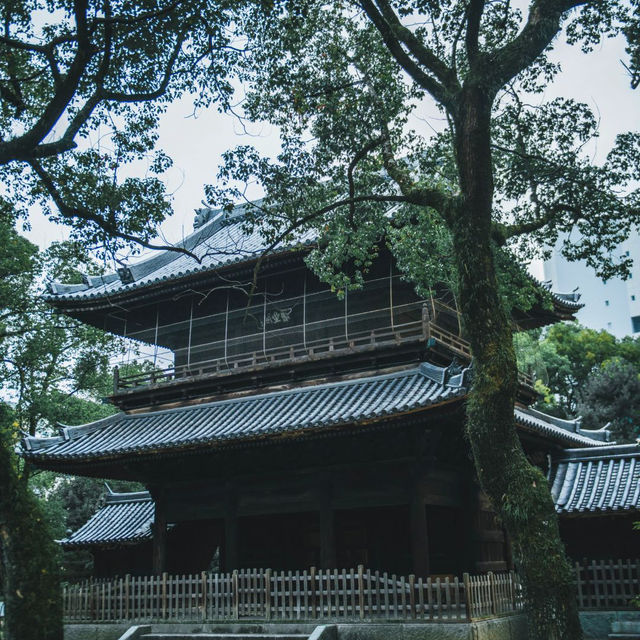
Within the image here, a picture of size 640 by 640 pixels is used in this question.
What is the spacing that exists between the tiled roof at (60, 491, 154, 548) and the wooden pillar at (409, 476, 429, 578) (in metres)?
9.58

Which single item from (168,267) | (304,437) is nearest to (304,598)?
(304,437)

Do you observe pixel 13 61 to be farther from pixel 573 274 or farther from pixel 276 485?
pixel 573 274

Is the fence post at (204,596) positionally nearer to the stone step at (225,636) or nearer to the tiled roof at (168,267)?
the stone step at (225,636)

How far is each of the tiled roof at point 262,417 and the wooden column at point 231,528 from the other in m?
1.82

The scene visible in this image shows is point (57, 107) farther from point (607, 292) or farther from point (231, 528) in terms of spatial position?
point (607, 292)

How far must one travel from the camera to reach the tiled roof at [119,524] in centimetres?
2202

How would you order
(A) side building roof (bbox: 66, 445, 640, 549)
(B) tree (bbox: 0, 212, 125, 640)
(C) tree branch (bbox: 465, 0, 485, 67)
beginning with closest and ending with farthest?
1. (C) tree branch (bbox: 465, 0, 485, 67)
2. (A) side building roof (bbox: 66, 445, 640, 549)
3. (B) tree (bbox: 0, 212, 125, 640)

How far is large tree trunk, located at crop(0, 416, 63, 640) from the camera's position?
23.5ft

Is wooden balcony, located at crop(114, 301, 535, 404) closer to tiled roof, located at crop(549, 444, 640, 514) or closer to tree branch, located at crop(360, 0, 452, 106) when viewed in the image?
tiled roof, located at crop(549, 444, 640, 514)

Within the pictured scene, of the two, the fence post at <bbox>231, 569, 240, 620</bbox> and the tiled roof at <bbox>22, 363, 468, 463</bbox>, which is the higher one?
the tiled roof at <bbox>22, 363, 468, 463</bbox>

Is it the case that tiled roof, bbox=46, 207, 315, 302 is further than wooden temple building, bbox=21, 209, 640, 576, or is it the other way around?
tiled roof, bbox=46, 207, 315, 302

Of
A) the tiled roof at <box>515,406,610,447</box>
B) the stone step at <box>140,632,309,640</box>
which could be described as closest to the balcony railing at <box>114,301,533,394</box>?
the tiled roof at <box>515,406,610,447</box>

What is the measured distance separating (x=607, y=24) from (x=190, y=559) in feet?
56.3

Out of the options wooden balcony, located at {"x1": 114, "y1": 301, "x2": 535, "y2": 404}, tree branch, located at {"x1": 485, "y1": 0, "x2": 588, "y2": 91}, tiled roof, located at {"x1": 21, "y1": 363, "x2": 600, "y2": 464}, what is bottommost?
tiled roof, located at {"x1": 21, "y1": 363, "x2": 600, "y2": 464}
